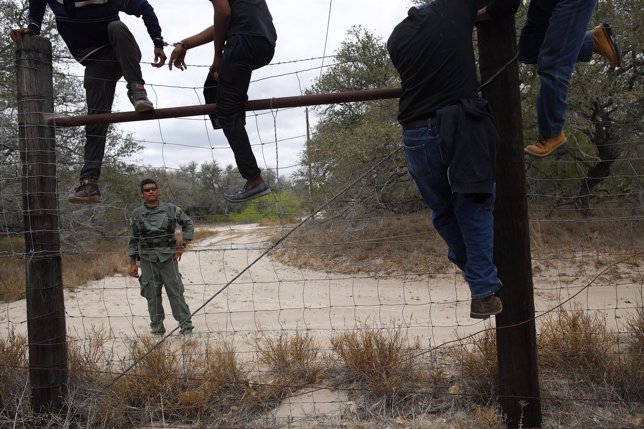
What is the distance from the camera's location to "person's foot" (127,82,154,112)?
326 cm

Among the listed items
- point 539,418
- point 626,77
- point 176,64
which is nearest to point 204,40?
point 176,64

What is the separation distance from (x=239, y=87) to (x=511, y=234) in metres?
1.87

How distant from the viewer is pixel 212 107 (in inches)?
129

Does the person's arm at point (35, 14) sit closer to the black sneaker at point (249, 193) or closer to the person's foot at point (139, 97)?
the person's foot at point (139, 97)

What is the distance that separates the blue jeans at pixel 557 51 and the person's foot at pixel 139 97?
239 centimetres

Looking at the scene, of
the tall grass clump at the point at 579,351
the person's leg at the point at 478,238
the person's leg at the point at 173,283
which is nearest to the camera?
the person's leg at the point at 478,238

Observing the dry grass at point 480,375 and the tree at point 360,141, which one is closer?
the dry grass at point 480,375

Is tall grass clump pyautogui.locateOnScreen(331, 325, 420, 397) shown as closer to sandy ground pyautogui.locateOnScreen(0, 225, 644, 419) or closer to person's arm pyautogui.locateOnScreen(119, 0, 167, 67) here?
sandy ground pyautogui.locateOnScreen(0, 225, 644, 419)

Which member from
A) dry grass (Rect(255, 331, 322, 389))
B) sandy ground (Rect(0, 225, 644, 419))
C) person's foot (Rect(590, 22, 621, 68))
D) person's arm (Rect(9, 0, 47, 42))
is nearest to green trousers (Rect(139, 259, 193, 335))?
sandy ground (Rect(0, 225, 644, 419))

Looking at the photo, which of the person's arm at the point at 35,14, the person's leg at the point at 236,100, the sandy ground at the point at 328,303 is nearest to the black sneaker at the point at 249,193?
the person's leg at the point at 236,100

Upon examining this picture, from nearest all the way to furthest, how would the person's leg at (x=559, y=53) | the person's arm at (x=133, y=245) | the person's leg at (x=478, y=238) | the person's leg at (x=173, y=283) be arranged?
the person's leg at (x=478, y=238) < the person's leg at (x=559, y=53) < the person's arm at (x=133, y=245) < the person's leg at (x=173, y=283)

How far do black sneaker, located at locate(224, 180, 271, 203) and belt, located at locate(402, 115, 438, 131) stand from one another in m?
1.03

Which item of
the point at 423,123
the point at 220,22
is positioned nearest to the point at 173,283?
the point at 220,22

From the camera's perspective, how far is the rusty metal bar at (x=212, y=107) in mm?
3195
